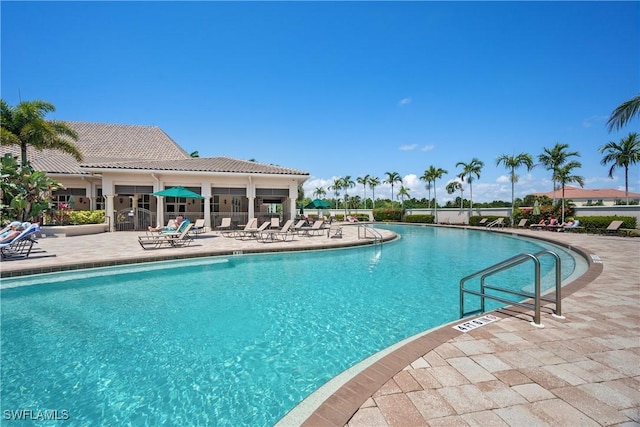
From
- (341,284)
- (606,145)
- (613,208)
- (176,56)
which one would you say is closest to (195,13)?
(176,56)

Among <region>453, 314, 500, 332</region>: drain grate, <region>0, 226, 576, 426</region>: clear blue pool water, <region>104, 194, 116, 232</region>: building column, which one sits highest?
<region>104, 194, 116, 232</region>: building column

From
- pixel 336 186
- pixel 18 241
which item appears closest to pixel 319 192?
pixel 336 186

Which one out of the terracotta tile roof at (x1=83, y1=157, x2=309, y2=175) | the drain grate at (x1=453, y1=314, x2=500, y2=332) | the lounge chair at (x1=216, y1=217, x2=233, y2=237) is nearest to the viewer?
the drain grate at (x1=453, y1=314, x2=500, y2=332)

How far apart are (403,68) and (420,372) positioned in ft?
58.2

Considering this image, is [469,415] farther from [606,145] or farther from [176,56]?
[606,145]

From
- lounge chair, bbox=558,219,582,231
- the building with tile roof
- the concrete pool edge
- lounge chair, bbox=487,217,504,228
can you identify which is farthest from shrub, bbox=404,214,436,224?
the concrete pool edge

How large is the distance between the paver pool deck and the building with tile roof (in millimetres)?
17250

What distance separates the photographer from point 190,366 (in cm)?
370

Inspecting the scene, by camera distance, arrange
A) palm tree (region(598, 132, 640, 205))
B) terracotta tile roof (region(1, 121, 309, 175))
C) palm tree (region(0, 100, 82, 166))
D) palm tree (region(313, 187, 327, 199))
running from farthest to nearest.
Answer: palm tree (region(313, 187, 327, 199))
palm tree (region(598, 132, 640, 205))
terracotta tile roof (region(1, 121, 309, 175))
palm tree (region(0, 100, 82, 166))

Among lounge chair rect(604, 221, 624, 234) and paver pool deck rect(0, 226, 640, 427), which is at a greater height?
lounge chair rect(604, 221, 624, 234)

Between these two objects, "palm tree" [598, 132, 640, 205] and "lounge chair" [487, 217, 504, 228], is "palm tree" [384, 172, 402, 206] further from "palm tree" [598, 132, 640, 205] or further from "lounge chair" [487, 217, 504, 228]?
"palm tree" [598, 132, 640, 205]

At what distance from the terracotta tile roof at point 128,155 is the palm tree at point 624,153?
26.1m

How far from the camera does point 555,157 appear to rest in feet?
79.1

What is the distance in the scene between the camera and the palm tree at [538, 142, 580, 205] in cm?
2364
